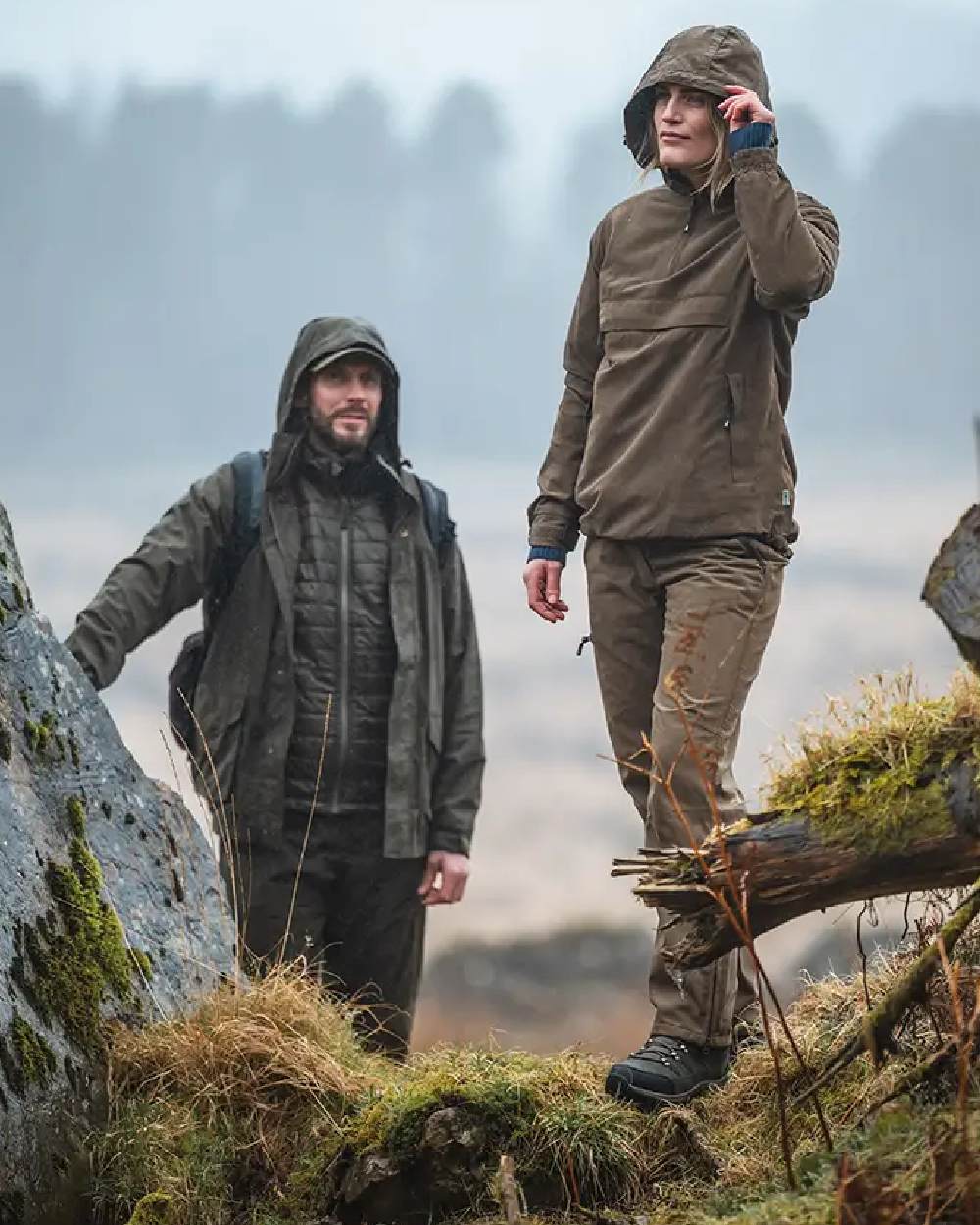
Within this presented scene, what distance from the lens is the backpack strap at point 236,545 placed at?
9180mm

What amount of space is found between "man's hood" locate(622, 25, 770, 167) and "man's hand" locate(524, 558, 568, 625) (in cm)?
168

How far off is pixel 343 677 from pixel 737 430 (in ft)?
10.0

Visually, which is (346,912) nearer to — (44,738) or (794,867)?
(44,738)

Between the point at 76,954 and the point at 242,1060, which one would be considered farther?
the point at 76,954

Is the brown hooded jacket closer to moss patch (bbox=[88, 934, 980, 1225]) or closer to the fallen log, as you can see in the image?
the fallen log

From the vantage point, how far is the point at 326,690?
902 cm

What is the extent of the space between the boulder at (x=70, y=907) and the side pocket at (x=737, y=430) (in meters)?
2.58

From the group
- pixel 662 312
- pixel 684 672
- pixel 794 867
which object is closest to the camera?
pixel 794 867

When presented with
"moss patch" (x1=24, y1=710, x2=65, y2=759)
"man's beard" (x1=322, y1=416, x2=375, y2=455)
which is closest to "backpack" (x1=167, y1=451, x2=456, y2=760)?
"man's beard" (x1=322, y1=416, x2=375, y2=455)

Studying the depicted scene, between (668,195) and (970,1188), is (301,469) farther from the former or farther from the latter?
(970,1188)

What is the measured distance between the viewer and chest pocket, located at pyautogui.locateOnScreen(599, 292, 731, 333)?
6520 millimetres

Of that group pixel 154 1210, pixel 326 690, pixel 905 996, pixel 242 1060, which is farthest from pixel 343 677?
pixel 905 996

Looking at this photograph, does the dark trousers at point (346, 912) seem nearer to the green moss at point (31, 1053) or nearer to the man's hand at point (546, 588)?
the man's hand at point (546, 588)

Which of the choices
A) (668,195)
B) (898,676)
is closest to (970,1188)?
(898,676)
